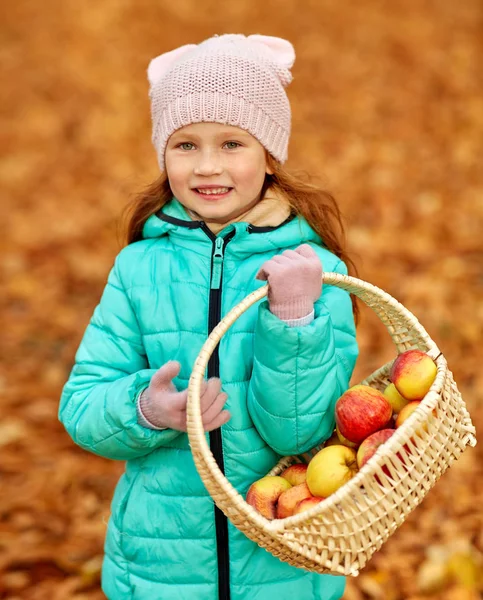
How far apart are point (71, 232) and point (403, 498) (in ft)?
17.5

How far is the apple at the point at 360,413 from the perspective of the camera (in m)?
1.96

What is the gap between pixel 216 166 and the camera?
212cm

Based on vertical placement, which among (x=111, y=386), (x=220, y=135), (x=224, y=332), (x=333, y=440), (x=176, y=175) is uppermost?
(x=220, y=135)

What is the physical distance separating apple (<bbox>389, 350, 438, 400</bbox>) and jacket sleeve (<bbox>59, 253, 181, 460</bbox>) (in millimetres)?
585

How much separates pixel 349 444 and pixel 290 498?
0.22 meters

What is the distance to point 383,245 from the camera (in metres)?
6.24

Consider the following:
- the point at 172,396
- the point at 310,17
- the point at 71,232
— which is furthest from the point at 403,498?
the point at 310,17

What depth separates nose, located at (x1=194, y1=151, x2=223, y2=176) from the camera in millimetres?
2102

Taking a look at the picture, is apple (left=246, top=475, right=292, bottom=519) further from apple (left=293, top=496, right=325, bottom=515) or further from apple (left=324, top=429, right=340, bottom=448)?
apple (left=324, top=429, right=340, bottom=448)

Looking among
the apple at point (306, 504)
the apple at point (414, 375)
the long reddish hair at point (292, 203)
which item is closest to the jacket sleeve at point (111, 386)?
the long reddish hair at point (292, 203)

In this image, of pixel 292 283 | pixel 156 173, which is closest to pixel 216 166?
pixel 292 283

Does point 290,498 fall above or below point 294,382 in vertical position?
below

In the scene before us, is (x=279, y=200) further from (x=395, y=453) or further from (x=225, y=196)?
(x=395, y=453)

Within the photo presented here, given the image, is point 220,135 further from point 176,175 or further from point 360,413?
point 360,413
